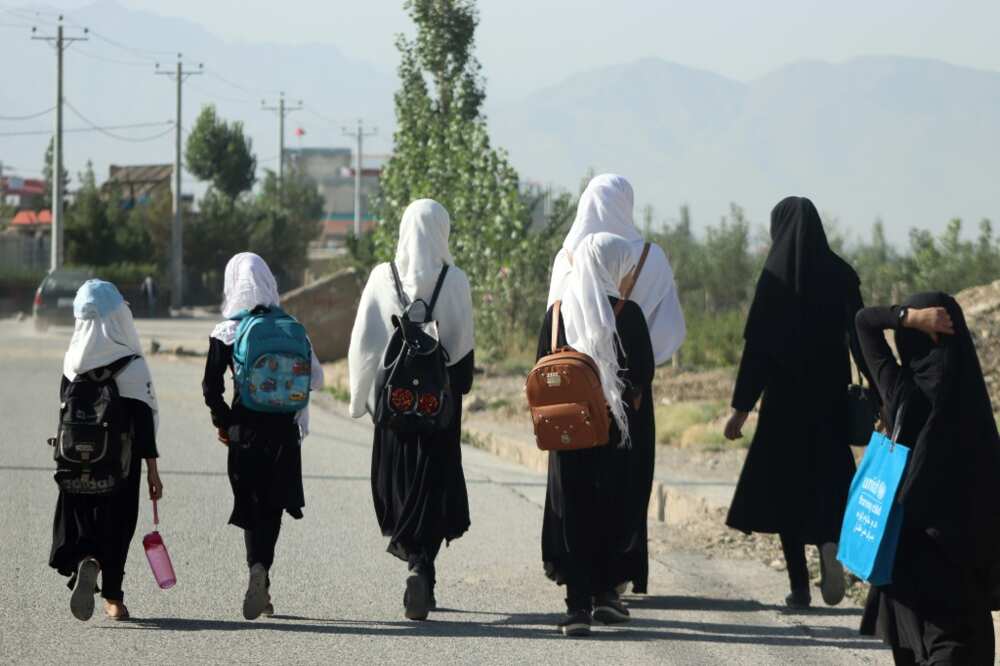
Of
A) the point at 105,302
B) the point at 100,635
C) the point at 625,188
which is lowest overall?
the point at 100,635

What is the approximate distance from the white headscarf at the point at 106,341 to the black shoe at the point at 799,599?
302 cm

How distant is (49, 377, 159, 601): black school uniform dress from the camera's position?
21.5ft

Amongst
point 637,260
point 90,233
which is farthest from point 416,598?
point 90,233

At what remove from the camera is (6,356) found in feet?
84.9

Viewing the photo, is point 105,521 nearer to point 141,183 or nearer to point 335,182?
point 141,183

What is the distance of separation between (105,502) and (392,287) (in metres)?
1.57

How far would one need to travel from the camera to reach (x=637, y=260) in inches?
281

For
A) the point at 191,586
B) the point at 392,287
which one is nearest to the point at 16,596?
Answer: the point at 191,586

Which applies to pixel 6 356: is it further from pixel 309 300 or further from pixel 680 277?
pixel 680 277

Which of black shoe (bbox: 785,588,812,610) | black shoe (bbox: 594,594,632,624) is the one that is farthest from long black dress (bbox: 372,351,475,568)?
black shoe (bbox: 785,588,812,610)

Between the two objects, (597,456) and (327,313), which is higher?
(327,313)

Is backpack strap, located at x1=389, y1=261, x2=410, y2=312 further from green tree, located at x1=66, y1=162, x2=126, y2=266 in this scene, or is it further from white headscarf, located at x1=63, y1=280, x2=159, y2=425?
green tree, located at x1=66, y1=162, x2=126, y2=266

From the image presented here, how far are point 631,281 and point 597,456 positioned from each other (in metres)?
0.83

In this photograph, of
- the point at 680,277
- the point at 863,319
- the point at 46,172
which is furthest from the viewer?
the point at 46,172
